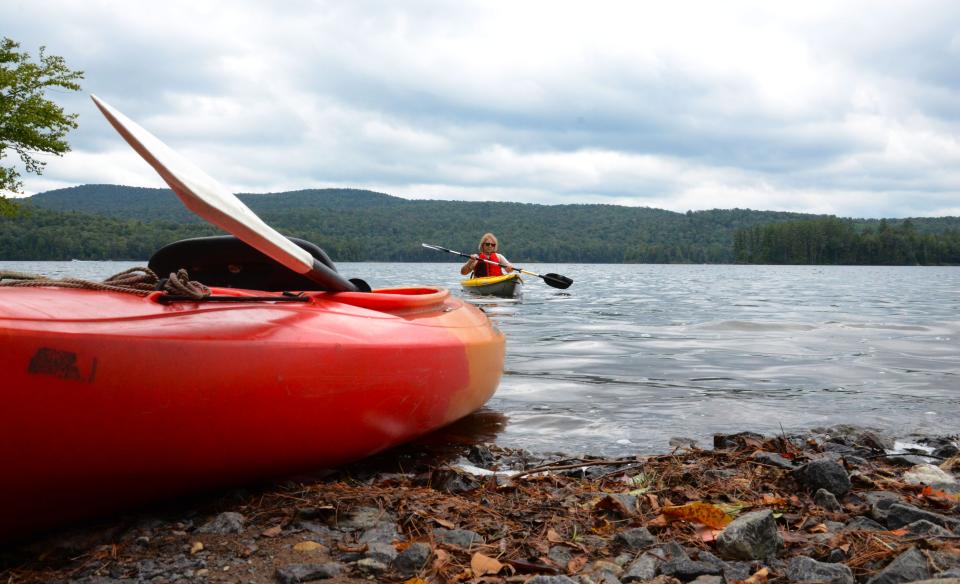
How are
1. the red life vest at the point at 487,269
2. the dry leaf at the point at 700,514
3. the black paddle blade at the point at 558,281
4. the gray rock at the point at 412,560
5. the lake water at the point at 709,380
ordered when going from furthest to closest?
the red life vest at the point at 487,269 → the black paddle blade at the point at 558,281 → the lake water at the point at 709,380 → the dry leaf at the point at 700,514 → the gray rock at the point at 412,560

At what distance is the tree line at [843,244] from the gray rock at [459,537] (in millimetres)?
87804

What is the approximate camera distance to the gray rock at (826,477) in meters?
3.32

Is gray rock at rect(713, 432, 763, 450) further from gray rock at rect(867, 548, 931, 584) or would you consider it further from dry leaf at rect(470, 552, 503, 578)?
dry leaf at rect(470, 552, 503, 578)

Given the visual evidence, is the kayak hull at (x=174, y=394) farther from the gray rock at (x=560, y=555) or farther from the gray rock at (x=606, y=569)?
the gray rock at (x=606, y=569)

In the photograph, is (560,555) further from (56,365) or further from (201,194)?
(201,194)

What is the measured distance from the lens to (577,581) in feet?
7.59

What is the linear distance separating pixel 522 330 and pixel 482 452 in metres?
7.18

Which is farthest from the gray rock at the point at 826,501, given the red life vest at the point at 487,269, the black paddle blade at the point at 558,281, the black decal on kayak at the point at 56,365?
the red life vest at the point at 487,269

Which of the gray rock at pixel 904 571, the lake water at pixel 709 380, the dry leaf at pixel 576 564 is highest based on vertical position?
the gray rock at pixel 904 571

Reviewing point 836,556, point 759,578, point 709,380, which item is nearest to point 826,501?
point 836,556

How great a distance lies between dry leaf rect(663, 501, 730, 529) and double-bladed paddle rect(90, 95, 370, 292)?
1.93 meters

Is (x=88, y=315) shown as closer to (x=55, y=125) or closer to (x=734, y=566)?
(x=734, y=566)

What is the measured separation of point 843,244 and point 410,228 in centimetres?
4883

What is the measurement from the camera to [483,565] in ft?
8.11
